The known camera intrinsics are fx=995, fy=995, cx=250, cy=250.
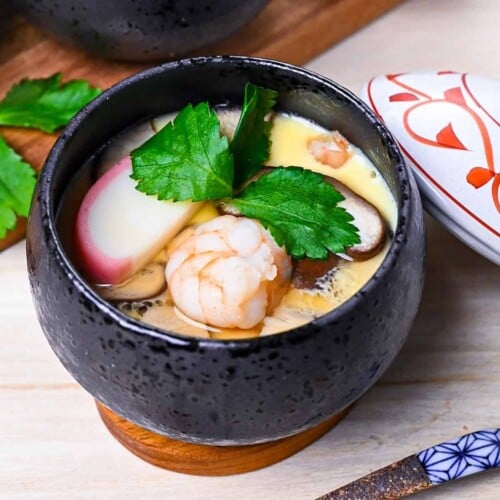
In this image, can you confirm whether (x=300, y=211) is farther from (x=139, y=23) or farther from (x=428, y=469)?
(x=139, y=23)

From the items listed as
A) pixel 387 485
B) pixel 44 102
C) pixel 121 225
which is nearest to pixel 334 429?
pixel 387 485

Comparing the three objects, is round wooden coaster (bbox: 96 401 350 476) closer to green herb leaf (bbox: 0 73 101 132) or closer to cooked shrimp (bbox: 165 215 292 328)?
cooked shrimp (bbox: 165 215 292 328)

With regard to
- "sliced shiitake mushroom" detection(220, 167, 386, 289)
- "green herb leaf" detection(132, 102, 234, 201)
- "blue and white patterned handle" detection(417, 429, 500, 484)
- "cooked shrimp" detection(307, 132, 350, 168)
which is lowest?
"blue and white patterned handle" detection(417, 429, 500, 484)

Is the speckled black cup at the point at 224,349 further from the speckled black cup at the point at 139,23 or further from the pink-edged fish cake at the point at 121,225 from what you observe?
the speckled black cup at the point at 139,23

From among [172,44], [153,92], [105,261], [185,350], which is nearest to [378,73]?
[172,44]

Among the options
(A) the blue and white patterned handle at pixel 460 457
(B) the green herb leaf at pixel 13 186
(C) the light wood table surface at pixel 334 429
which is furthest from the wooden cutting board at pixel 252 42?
(A) the blue and white patterned handle at pixel 460 457

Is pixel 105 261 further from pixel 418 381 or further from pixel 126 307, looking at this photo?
pixel 418 381

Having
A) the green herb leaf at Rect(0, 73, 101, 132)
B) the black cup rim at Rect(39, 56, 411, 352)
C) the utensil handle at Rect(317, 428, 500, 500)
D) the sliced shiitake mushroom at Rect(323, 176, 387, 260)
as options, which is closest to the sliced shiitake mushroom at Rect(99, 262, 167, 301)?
the black cup rim at Rect(39, 56, 411, 352)
